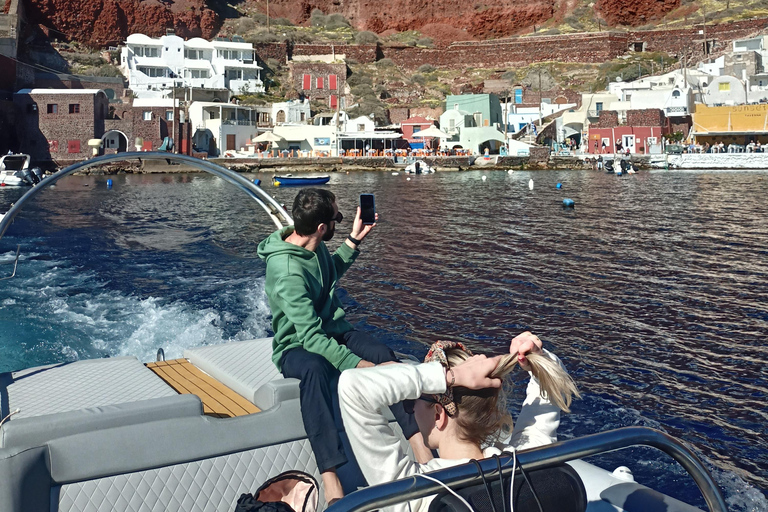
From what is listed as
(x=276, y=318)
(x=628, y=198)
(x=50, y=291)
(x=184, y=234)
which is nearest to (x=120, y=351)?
(x=50, y=291)

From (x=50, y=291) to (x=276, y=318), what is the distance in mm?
9591

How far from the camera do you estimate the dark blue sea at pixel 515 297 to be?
720 cm

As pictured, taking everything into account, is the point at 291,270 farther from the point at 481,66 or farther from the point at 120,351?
the point at 481,66

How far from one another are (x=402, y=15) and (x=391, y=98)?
85.8 ft

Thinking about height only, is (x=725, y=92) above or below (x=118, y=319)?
above

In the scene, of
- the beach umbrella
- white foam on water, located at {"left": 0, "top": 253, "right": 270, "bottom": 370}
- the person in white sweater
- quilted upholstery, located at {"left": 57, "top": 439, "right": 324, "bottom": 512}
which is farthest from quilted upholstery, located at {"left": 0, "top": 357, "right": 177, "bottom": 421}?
the beach umbrella

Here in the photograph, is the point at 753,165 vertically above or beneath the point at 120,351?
above

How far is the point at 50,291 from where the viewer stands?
1225 centimetres

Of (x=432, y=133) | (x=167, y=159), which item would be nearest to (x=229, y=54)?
(x=432, y=133)

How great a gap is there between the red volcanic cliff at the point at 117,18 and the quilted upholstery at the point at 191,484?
261ft

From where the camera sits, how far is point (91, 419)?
10.8 ft

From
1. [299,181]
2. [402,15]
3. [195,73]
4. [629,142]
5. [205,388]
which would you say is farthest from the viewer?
[402,15]

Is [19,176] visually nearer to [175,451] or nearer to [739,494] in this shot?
[175,451]

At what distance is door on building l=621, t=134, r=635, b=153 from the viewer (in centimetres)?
6117
